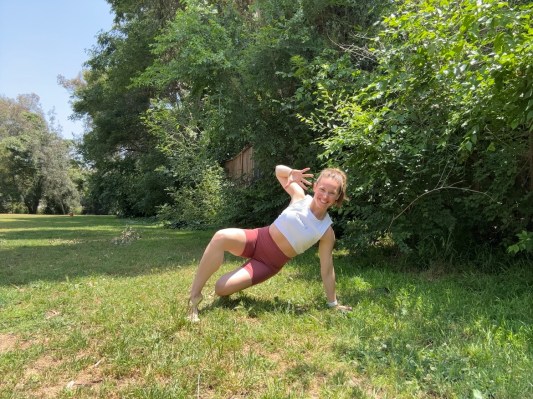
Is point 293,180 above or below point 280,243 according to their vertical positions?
above

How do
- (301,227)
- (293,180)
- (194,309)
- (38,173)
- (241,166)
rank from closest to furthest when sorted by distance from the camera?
(194,309) → (301,227) → (293,180) → (241,166) → (38,173)

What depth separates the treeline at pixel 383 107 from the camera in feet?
11.6

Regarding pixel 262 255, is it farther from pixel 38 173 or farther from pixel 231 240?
pixel 38 173

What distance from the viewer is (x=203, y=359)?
8.20 ft

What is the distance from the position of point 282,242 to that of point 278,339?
100 cm

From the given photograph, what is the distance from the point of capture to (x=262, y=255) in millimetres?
3725

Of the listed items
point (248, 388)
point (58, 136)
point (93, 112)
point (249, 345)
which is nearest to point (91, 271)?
point (249, 345)

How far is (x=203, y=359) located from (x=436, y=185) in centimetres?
351

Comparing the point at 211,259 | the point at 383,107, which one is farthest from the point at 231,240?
the point at 383,107

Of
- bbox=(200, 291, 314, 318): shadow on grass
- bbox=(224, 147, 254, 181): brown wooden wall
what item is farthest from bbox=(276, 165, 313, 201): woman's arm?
bbox=(224, 147, 254, 181): brown wooden wall

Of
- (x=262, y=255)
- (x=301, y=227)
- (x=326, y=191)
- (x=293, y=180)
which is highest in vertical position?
(x=293, y=180)

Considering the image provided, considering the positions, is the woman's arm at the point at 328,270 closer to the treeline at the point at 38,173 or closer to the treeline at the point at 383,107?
the treeline at the point at 383,107

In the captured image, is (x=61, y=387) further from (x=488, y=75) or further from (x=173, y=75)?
(x=173, y=75)

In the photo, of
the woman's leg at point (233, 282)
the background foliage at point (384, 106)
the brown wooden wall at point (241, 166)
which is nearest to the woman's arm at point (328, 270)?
the woman's leg at point (233, 282)
